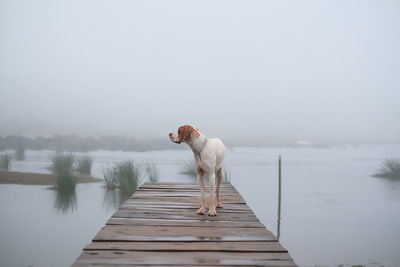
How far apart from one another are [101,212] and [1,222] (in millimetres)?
3719

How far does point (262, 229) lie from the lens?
10.9 feet

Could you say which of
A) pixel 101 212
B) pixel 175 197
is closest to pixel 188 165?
pixel 101 212

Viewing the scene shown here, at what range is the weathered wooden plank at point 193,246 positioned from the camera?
2664 millimetres

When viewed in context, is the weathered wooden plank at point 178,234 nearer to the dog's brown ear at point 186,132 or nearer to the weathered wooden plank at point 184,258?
the weathered wooden plank at point 184,258

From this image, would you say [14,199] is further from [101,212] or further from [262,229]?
[262,229]

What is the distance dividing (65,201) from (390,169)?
633 inches

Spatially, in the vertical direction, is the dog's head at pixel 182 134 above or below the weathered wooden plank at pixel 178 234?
above

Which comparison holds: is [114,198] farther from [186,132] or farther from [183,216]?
[186,132]

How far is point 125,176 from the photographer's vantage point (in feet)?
37.3

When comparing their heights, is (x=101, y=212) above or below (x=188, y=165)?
below

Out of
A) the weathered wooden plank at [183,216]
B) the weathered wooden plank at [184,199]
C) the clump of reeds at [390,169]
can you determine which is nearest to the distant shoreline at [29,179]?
the weathered wooden plank at [184,199]

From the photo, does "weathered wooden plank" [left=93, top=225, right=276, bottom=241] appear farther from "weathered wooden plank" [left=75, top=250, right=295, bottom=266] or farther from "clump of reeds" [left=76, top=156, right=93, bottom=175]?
"clump of reeds" [left=76, top=156, right=93, bottom=175]

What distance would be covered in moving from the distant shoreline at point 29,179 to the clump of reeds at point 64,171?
61 centimetres

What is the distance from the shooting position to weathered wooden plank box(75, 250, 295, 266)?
2381 millimetres
